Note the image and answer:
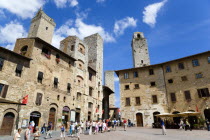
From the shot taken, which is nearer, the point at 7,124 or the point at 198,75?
the point at 7,124

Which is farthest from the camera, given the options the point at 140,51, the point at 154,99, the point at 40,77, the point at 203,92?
the point at 140,51

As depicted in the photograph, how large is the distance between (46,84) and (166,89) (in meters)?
20.0

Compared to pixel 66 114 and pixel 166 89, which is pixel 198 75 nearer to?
pixel 166 89

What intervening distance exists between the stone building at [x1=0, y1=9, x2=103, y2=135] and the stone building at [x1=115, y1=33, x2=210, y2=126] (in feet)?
21.3

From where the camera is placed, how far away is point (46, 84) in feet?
62.4

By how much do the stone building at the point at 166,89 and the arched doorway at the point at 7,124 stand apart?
1815 centimetres

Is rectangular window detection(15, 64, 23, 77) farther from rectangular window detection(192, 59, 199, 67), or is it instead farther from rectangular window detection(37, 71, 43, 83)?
rectangular window detection(192, 59, 199, 67)

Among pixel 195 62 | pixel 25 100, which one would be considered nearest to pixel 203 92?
pixel 195 62

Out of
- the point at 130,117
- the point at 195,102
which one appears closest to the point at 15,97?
the point at 130,117

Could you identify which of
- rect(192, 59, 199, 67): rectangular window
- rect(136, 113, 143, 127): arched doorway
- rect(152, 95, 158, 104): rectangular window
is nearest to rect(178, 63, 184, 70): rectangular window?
rect(192, 59, 199, 67): rectangular window

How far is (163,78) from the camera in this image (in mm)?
26375

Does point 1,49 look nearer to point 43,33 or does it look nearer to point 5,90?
point 5,90

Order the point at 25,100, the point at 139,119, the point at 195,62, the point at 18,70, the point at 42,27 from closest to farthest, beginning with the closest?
the point at 25,100, the point at 18,70, the point at 195,62, the point at 139,119, the point at 42,27

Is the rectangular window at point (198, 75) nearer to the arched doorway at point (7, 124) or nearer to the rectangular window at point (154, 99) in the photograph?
the rectangular window at point (154, 99)
